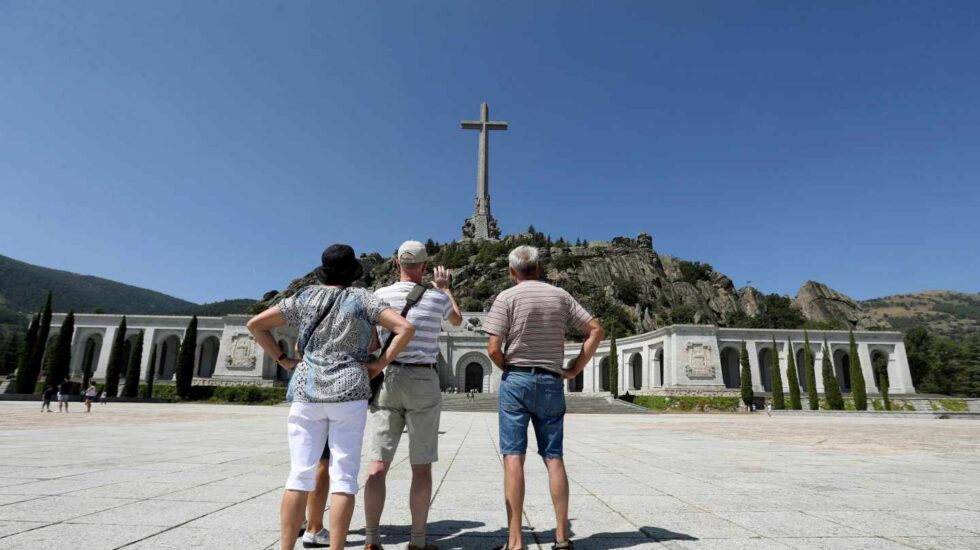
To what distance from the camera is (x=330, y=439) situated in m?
3.05

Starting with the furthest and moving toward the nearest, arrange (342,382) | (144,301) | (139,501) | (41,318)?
(144,301)
(41,318)
(139,501)
(342,382)

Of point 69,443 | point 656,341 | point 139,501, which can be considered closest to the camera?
point 139,501

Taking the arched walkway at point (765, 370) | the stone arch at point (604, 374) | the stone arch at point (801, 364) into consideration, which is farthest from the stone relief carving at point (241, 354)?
the stone arch at point (801, 364)

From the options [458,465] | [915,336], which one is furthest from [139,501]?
[915,336]

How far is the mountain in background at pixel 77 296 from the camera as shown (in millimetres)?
145750

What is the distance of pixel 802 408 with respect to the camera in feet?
122

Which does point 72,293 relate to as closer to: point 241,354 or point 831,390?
point 241,354

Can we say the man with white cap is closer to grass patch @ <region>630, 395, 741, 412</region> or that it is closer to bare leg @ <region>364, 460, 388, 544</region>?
bare leg @ <region>364, 460, 388, 544</region>

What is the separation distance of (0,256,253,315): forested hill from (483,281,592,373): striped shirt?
149881 mm

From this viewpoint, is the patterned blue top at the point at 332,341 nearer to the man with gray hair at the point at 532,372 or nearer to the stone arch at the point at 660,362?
A: the man with gray hair at the point at 532,372

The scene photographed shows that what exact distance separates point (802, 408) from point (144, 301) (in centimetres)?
20435

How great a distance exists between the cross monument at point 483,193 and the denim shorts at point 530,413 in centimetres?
8573

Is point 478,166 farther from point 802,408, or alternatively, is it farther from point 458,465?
point 458,465

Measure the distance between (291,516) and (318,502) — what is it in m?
0.68
